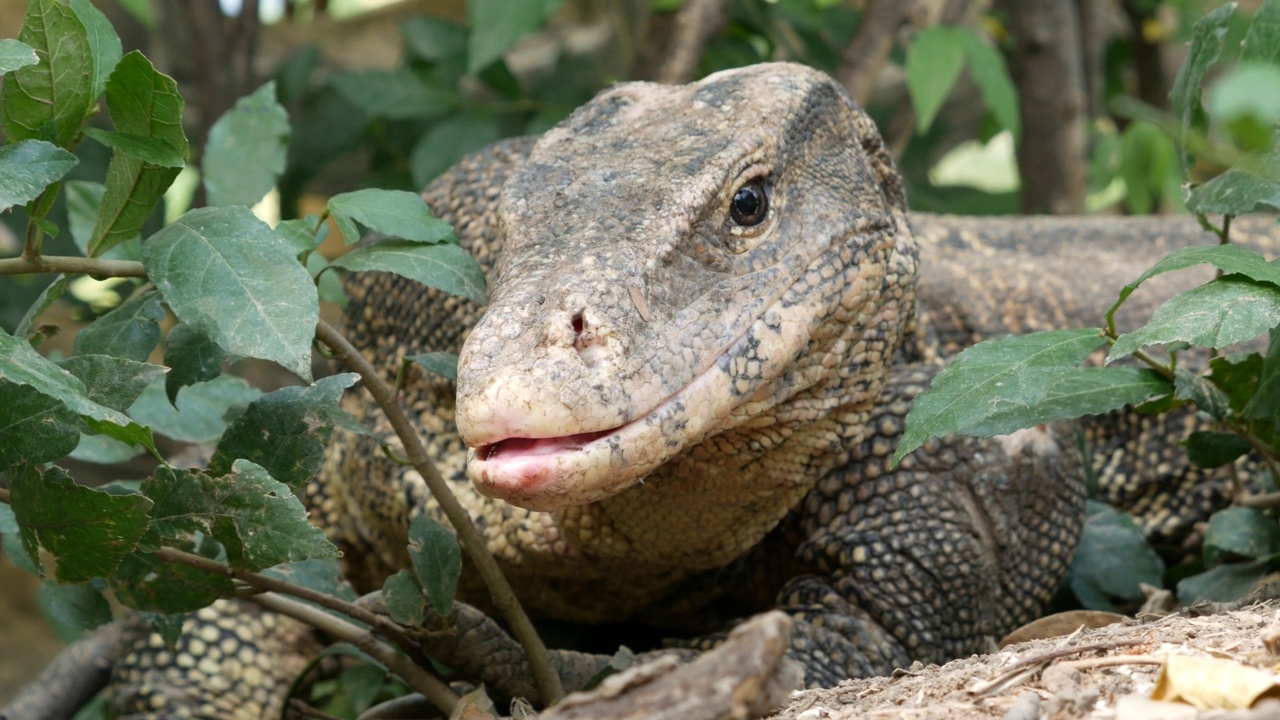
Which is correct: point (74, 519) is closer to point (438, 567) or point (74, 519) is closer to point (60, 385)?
point (60, 385)

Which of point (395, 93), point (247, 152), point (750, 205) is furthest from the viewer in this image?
point (395, 93)

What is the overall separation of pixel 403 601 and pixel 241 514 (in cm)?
41

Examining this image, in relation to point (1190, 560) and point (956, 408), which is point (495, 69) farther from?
point (956, 408)

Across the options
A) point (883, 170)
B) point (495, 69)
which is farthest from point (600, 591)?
point (495, 69)

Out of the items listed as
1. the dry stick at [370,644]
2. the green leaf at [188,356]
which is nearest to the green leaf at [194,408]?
the green leaf at [188,356]

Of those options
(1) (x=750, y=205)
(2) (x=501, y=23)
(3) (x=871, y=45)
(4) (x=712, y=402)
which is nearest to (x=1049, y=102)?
(3) (x=871, y=45)

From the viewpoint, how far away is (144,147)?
2211 mm

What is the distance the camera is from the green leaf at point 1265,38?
251cm

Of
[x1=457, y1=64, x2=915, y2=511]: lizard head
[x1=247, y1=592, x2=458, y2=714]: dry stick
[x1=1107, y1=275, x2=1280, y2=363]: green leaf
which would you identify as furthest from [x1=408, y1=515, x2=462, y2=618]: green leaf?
[x1=1107, y1=275, x2=1280, y2=363]: green leaf

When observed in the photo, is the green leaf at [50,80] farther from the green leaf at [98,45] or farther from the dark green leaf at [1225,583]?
the dark green leaf at [1225,583]

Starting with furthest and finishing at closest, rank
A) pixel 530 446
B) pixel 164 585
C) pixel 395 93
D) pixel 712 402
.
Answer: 1. pixel 395 93
2. pixel 164 585
3. pixel 712 402
4. pixel 530 446

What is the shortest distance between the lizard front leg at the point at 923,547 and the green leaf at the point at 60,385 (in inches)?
58.4

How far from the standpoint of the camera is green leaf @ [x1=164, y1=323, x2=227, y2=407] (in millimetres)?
2471

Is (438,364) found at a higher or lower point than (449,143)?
lower
